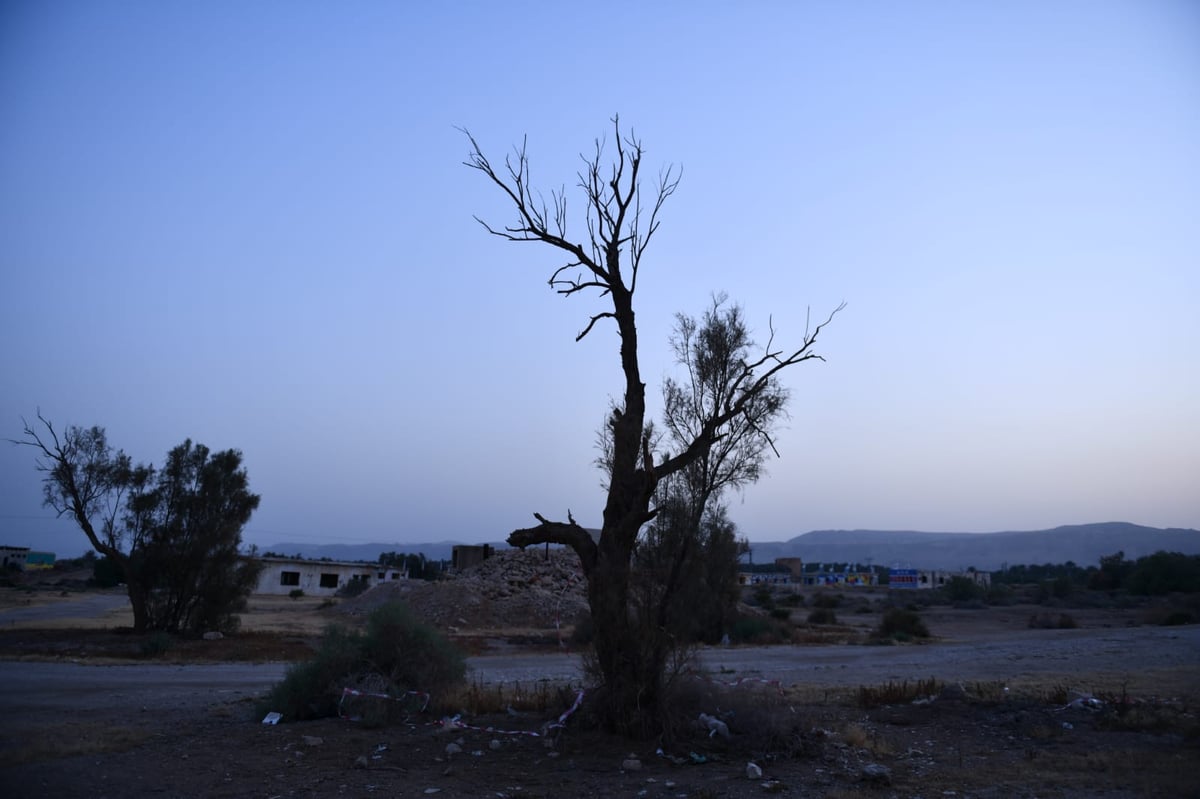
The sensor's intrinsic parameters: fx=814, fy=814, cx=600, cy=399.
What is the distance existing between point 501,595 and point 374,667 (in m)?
34.0

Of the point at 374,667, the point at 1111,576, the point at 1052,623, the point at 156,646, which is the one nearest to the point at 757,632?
the point at 1052,623

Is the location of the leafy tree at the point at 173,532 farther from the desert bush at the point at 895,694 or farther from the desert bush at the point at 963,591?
the desert bush at the point at 963,591

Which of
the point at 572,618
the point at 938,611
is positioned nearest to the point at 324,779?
the point at 572,618

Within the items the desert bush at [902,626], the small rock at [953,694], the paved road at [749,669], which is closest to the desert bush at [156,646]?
the paved road at [749,669]

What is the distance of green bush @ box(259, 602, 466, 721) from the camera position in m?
11.9

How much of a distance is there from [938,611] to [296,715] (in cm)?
5499

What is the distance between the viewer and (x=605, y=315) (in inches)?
438

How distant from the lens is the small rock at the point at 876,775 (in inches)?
312

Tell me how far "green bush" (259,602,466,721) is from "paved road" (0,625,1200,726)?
1.91 m

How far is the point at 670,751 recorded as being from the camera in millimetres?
9117

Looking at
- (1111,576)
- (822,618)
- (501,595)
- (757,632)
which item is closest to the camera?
(757,632)

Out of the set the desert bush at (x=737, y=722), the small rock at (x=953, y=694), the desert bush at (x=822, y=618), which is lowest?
the desert bush at (x=822, y=618)

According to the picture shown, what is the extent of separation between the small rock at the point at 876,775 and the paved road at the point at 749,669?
10.8 feet

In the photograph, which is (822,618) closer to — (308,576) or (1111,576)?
(1111,576)
